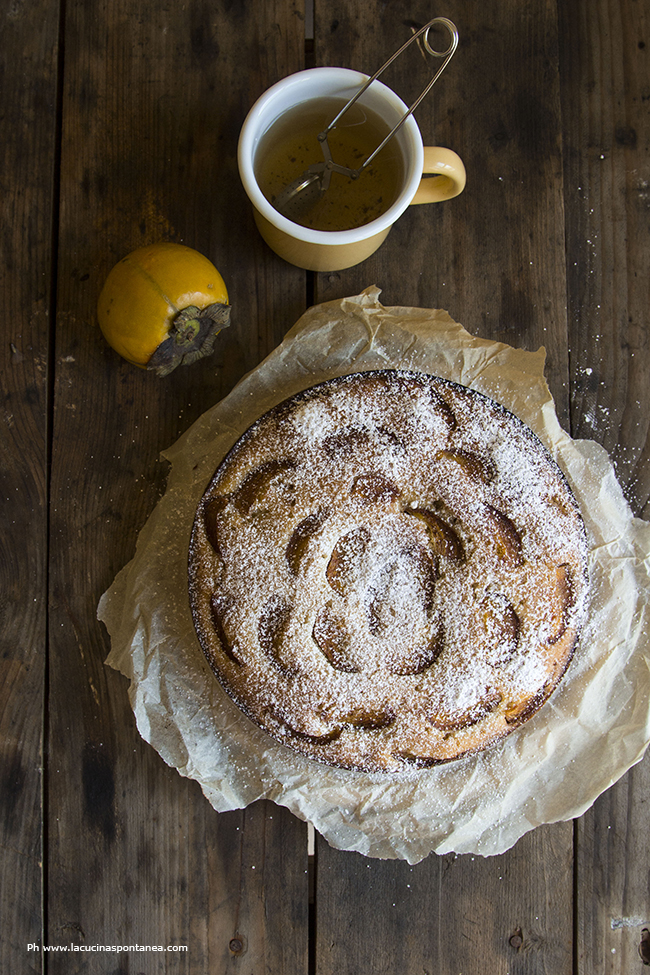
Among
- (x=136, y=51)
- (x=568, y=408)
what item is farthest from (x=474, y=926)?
(x=136, y=51)

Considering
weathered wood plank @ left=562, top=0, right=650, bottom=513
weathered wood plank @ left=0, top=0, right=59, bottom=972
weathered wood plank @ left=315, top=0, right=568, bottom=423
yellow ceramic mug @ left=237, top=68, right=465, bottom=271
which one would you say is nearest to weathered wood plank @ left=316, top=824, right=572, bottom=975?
weathered wood plank @ left=0, top=0, right=59, bottom=972

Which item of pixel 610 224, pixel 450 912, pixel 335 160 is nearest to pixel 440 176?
pixel 335 160

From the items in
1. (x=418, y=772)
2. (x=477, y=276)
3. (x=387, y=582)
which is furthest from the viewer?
(x=477, y=276)

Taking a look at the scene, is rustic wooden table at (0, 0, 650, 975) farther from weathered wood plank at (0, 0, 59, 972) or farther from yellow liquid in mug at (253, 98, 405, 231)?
yellow liquid in mug at (253, 98, 405, 231)

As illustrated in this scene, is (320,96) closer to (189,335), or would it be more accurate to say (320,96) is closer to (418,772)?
(189,335)

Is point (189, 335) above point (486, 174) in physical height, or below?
below

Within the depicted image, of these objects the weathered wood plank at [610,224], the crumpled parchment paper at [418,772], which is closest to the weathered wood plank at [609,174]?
the weathered wood plank at [610,224]
